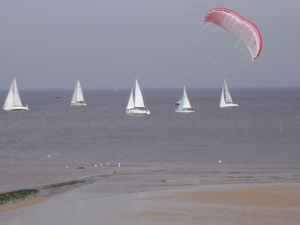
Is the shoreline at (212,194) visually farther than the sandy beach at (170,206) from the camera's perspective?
Yes

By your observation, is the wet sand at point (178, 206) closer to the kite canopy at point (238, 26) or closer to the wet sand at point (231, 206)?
the wet sand at point (231, 206)

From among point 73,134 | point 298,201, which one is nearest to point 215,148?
point 73,134

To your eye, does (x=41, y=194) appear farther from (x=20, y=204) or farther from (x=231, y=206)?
(x=231, y=206)

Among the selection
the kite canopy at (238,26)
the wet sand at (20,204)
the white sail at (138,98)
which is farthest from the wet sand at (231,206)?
the white sail at (138,98)

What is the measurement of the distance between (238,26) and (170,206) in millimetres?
7172

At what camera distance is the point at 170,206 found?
59.9 ft

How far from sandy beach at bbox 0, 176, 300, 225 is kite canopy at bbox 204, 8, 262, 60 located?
469 centimetres

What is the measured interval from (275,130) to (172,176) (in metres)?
32.7

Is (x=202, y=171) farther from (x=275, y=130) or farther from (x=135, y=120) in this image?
(x=135, y=120)

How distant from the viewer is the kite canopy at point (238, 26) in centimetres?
2153

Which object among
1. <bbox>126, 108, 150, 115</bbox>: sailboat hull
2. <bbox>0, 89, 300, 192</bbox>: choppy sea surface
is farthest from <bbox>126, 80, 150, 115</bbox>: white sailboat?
<bbox>0, 89, 300, 192</bbox>: choppy sea surface

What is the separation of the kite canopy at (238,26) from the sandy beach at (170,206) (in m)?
4.69

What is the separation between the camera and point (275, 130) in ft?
187

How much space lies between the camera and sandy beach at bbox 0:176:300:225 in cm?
1650
